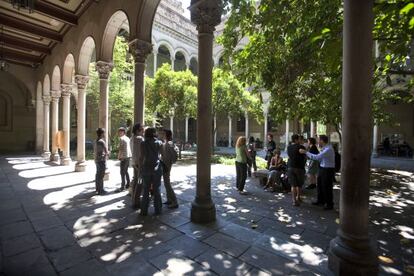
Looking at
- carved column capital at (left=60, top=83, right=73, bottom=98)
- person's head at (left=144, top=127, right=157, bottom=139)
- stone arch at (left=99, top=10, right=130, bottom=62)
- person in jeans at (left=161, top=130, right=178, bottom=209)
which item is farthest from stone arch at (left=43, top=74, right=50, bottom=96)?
person's head at (left=144, top=127, right=157, bottom=139)

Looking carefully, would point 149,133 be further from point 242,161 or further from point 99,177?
point 242,161

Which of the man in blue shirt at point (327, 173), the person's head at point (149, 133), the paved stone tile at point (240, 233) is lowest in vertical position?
the paved stone tile at point (240, 233)

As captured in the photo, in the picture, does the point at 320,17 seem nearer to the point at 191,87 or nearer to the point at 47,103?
the point at 191,87

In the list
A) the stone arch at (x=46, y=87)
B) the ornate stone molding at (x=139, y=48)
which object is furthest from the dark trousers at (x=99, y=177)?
the stone arch at (x=46, y=87)

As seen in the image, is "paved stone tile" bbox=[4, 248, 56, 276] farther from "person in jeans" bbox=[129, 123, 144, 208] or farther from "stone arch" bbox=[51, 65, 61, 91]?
"stone arch" bbox=[51, 65, 61, 91]

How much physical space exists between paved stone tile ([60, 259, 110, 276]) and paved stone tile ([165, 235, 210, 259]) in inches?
35.8

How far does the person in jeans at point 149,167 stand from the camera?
4711 millimetres

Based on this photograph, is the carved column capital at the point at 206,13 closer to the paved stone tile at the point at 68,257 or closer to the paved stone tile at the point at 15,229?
the paved stone tile at the point at 68,257

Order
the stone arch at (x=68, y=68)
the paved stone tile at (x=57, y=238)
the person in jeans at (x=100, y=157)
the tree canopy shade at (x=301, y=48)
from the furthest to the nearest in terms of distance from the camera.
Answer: the stone arch at (x=68, y=68) < the person in jeans at (x=100, y=157) < the tree canopy shade at (x=301, y=48) < the paved stone tile at (x=57, y=238)

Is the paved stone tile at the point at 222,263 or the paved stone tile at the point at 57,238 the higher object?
the paved stone tile at the point at 222,263

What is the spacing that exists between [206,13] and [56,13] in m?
7.66

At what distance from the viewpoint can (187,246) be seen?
11.4 ft

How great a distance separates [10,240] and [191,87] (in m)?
12.8

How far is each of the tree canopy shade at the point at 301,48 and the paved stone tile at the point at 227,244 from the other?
306cm
